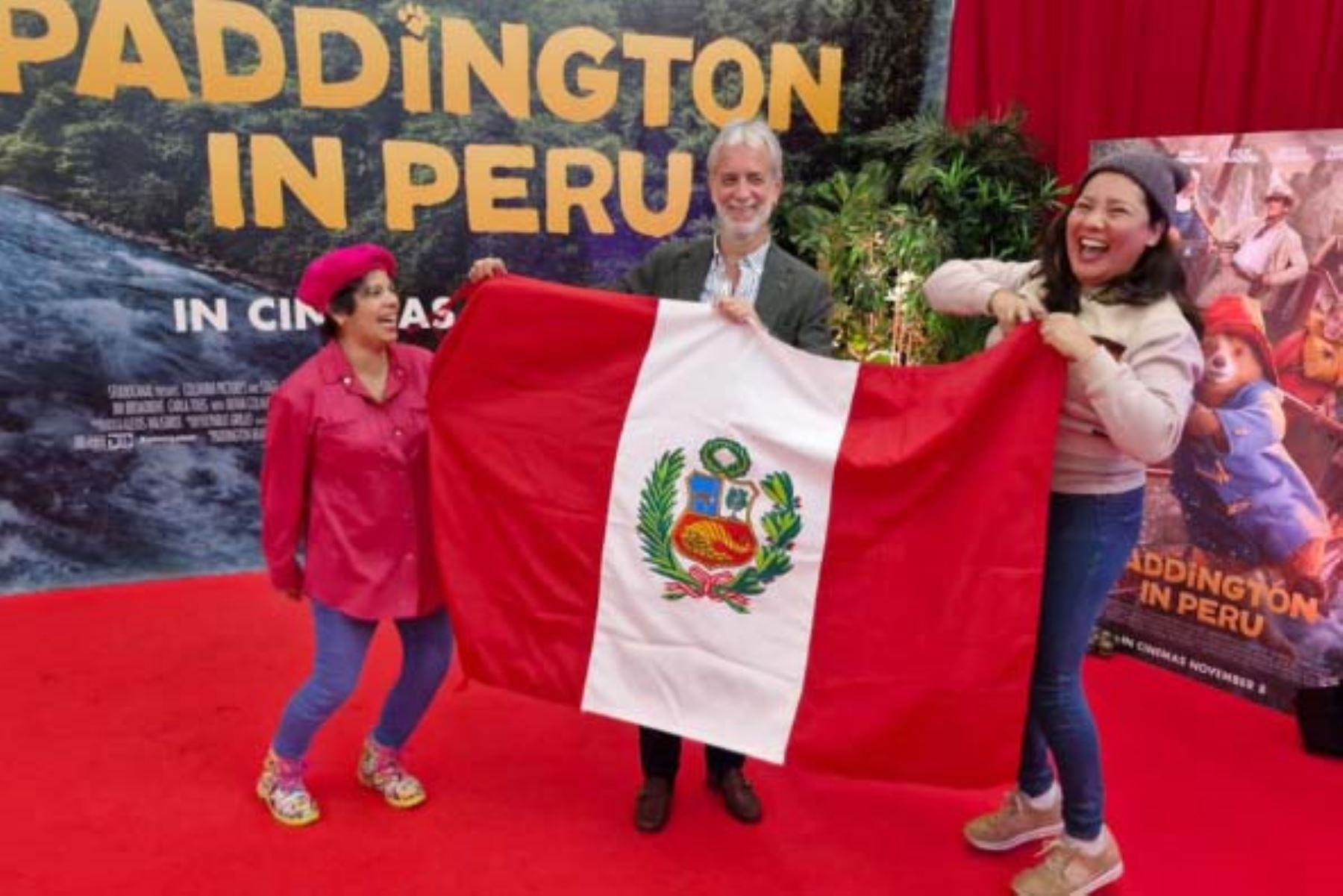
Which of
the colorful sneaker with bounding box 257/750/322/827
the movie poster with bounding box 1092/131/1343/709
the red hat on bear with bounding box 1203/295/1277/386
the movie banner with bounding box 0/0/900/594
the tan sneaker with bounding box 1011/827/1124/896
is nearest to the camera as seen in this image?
the tan sneaker with bounding box 1011/827/1124/896

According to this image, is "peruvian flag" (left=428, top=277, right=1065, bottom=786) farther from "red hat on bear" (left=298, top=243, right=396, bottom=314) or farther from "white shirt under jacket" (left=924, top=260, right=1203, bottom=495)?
"red hat on bear" (left=298, top=243, right=396, bottom=314)

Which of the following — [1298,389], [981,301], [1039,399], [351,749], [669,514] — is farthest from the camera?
[1298,389]

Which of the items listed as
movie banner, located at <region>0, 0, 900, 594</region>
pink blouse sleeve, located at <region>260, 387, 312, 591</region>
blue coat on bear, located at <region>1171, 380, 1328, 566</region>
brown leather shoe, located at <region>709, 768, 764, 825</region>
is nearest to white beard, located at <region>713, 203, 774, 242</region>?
pink blouse sleeve, located at <region>260, 387, 312, 591</region>

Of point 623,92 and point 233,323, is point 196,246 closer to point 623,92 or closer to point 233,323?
point 233,323

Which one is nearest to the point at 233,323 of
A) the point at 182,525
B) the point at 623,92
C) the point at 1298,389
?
the point at 182,525

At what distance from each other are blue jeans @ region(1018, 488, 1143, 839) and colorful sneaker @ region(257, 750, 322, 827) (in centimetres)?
154

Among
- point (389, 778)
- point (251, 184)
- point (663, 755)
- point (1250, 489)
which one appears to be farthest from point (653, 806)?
point (251, 184)

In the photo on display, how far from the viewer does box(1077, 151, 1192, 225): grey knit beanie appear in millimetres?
1652

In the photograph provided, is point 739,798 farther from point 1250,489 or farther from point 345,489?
point 1250,489

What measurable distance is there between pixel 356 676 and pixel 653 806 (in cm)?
71

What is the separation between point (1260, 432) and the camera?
2793 mm

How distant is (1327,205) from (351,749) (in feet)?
9.38

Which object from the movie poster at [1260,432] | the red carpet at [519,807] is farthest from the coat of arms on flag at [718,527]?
the movie poster at [1260,432]

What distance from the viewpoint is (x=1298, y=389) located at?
2727 millimetres
